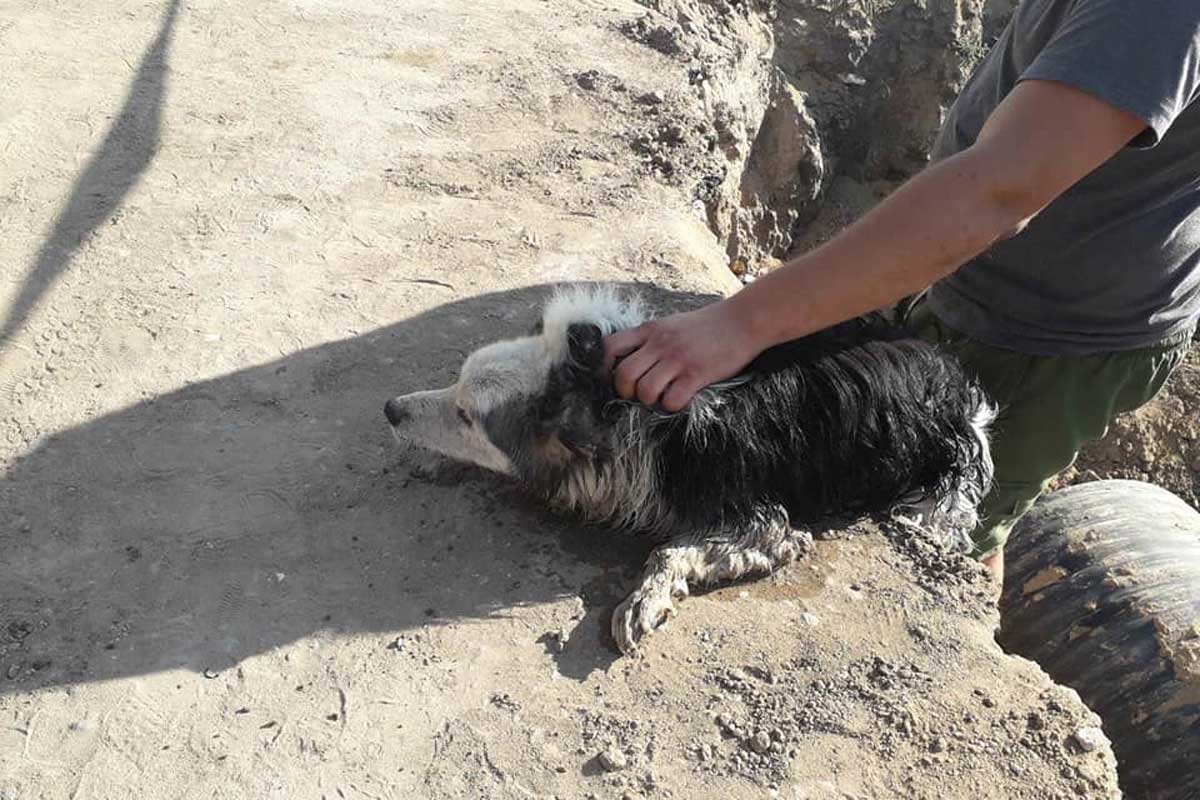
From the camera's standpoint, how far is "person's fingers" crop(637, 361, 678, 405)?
2.72 m

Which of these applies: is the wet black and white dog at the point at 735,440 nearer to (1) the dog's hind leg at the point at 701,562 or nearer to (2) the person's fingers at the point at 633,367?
(1) the dog's hind leg at the point at 701,562

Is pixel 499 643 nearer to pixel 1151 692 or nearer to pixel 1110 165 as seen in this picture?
pixel 1110 165

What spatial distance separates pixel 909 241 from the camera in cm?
228

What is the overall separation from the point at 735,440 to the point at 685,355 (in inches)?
16.6

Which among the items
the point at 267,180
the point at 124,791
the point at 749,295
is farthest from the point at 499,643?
the point at 267,180

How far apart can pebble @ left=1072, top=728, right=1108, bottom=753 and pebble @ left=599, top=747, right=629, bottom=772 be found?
3.93 feet

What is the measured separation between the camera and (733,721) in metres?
2.66

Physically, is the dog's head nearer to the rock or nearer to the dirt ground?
the dirt ground

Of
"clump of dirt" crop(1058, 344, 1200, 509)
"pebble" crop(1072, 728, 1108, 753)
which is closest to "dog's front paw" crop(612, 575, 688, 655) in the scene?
"pebble" crop(1072, 728, 1108, 753)

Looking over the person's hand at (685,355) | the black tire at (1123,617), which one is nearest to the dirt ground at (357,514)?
the person's hand at (685,355)

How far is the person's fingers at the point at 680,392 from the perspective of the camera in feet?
8.94

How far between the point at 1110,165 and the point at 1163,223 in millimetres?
214

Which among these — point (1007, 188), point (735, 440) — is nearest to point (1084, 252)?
point (1007, 188)

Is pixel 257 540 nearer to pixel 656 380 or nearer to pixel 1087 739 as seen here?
pixel 656 380
